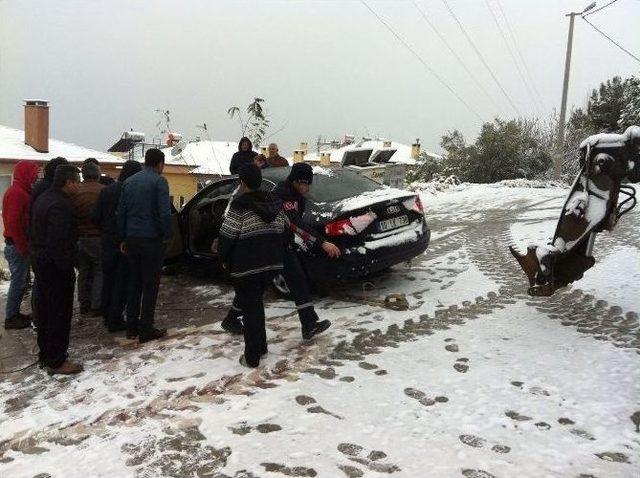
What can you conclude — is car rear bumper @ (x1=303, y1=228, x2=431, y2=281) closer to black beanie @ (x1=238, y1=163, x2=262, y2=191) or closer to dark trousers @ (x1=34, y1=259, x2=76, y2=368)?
black beanie @ (x1=238, y1=163, x2=262, y2=191)

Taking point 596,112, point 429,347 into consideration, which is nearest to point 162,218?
point 429,347

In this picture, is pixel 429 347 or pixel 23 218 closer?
pixel 429 347

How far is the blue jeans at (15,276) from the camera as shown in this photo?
5754 millimetres

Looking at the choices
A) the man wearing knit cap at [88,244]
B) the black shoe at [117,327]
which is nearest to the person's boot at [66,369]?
the black shoe at [117,327]

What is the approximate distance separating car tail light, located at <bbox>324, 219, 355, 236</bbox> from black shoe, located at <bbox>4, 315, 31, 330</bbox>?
3386 mm

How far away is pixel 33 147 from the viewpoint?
17094 mm

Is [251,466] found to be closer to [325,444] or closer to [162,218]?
[325,444]

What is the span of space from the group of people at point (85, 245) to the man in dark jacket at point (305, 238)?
1.09 metres

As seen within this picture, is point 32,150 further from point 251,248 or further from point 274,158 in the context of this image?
point 251,248

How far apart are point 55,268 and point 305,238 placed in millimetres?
2091

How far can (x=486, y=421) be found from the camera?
10.8 ft

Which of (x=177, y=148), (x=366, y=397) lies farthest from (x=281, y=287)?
(x=177, y=148)

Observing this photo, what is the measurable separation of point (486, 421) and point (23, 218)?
4.64 m

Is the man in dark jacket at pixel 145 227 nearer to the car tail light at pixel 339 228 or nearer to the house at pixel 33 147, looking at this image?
the car tail light at pixel 339 228
